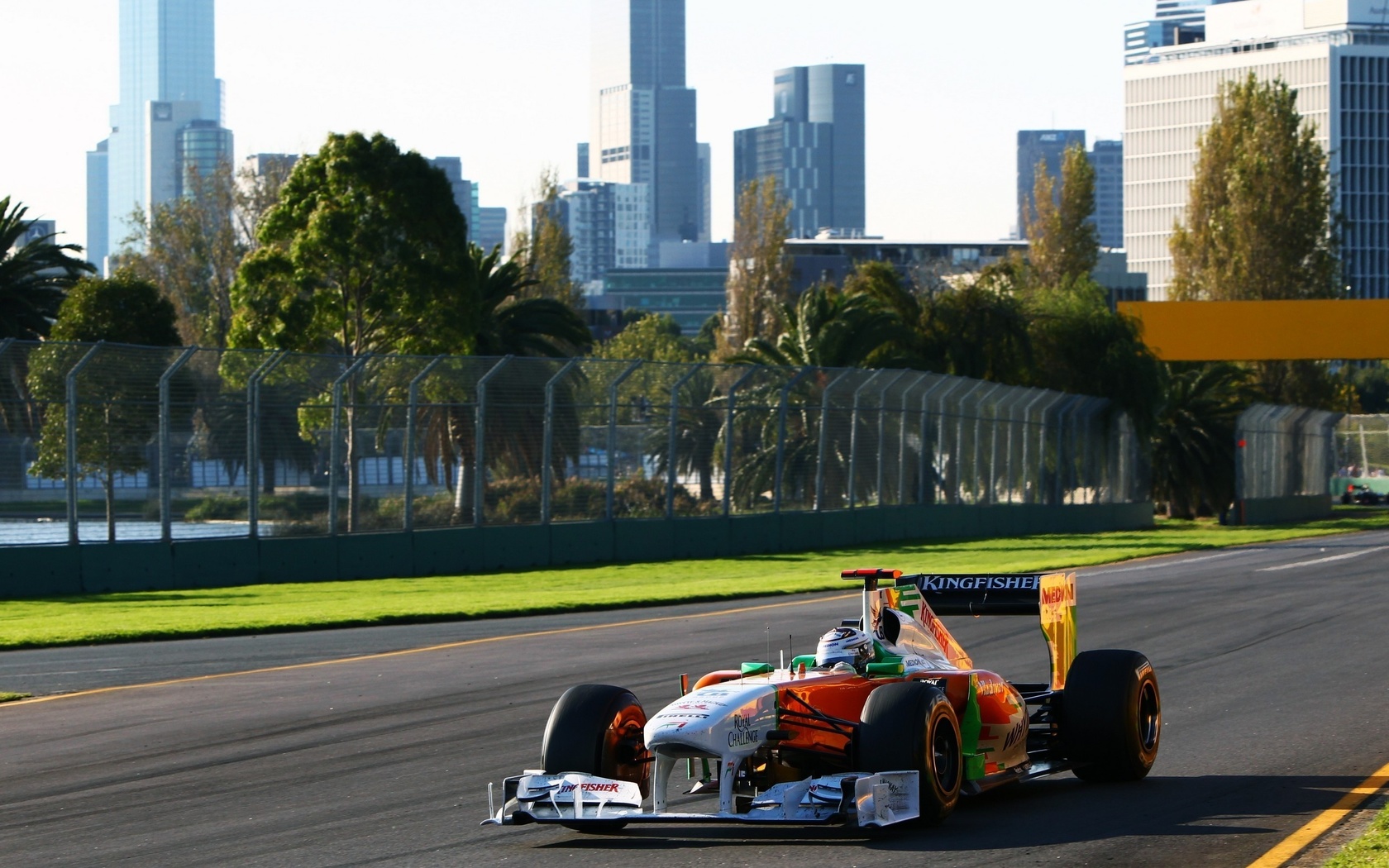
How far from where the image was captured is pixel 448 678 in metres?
14.1

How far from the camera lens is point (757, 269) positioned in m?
80.1

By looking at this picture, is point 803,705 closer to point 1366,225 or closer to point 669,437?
point 669,437

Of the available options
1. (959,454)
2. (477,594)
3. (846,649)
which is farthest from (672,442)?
(846,649)

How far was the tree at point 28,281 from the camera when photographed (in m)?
38.8

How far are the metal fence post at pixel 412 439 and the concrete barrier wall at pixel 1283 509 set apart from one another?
110 ft

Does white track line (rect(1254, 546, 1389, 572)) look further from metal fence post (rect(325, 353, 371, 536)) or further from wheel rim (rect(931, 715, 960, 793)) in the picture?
wheel rim (rect(931, 715, 960, 793))

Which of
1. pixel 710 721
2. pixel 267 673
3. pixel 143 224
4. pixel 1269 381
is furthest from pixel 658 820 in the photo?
pixel 143 224

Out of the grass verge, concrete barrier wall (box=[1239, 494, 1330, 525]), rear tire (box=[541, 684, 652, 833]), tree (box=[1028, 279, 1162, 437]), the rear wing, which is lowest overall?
concrete barrier wall (box=[1239, 494, 1330, 525])

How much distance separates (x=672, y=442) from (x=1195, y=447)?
106ft

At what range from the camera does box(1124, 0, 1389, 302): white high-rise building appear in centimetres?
17925

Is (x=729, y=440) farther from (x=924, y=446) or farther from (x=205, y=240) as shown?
(x=205, y=240)

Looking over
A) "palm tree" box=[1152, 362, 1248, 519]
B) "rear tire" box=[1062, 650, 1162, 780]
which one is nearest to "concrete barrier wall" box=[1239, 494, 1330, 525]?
"palm tree" box=[1152, 362, 1248, 519]

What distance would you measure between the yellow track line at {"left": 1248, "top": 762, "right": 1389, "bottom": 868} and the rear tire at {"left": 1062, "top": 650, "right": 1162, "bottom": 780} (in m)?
1.00

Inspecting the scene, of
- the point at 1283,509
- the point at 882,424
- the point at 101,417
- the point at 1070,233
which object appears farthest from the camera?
the point at 1070,233
